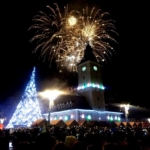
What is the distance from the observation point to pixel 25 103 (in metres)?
44.1

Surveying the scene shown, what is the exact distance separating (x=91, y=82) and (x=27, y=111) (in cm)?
2333

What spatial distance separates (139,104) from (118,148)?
7698cm

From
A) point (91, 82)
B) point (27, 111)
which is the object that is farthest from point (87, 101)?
point (27, 111)

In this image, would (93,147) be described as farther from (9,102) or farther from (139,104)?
(139,104)

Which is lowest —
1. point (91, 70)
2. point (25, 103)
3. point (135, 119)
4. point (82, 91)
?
point (135, 119)

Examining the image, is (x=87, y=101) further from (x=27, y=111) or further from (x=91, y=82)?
(x=27, y=111)

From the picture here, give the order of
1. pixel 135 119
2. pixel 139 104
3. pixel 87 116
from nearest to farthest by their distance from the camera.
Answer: pixel 87 116 → pixel 135 119 → pixel 139 104

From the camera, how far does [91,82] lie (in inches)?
2338

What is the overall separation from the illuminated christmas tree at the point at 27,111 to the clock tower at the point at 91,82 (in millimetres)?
19747

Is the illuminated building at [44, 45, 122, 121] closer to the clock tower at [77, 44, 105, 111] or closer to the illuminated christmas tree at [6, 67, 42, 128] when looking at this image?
the clock tower at [77, 44, 105, 111]

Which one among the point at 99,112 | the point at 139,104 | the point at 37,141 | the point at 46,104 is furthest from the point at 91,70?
the point at 37,141

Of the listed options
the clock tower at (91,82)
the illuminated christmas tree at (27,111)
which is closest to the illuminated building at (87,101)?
the clock tower at (91,82)

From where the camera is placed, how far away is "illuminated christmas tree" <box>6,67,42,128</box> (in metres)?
43.0

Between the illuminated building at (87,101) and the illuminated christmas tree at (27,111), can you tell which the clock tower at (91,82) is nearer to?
the illuminated building at (87,101)
